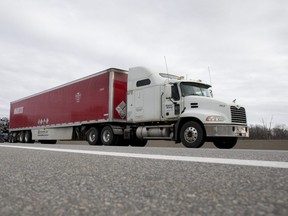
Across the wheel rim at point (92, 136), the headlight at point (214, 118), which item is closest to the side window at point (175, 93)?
the headlight at point (214, 118)

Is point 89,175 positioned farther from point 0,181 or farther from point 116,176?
point 0,181

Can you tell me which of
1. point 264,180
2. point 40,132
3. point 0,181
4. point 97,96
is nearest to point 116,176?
point 0,181

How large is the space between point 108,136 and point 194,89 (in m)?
4.50

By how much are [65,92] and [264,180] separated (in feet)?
51.8

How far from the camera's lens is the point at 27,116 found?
22.0 metres

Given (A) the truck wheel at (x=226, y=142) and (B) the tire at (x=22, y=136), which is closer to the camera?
(A) the truck wheel at (x=226, y=142)

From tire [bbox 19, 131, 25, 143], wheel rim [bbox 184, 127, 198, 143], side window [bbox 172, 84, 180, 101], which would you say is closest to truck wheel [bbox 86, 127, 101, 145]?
side window [bbox 172, 84, 180, 101]

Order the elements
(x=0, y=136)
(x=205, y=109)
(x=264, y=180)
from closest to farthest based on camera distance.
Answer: (x=264, y=180) < (x=205, y=109) < (x=0, y=136)

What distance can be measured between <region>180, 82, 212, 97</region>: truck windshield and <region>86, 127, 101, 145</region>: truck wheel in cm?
495

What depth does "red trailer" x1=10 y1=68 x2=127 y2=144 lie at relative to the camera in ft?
45.8

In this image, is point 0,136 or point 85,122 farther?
point 0,136

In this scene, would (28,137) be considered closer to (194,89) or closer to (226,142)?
(194,89)

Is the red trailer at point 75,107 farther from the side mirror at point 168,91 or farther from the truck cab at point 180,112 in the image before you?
Answer: the side mirror at point 168,91

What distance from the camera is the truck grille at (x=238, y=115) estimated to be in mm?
10805
